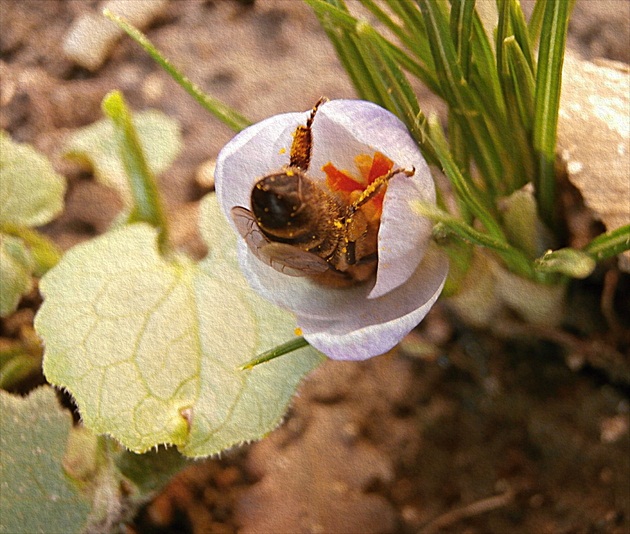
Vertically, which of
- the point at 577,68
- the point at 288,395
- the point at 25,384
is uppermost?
the point at 577,68

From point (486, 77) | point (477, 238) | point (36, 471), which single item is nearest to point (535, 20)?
point (486, 77)

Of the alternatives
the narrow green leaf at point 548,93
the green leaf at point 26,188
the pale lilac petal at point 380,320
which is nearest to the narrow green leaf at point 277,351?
the pale lilac petal at point 380,320

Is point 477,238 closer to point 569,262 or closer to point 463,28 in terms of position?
point 569,262

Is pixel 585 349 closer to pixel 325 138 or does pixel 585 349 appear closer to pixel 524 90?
pixel 524 90

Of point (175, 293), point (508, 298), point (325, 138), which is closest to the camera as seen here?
point (325, 138)

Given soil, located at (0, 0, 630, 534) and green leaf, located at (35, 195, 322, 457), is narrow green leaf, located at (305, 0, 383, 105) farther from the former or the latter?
soil, located at (0, 0, 630, 534)

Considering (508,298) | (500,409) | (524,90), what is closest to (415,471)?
(500,409)
